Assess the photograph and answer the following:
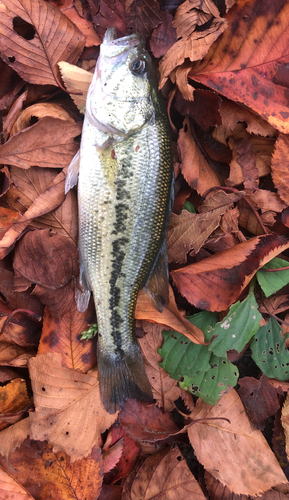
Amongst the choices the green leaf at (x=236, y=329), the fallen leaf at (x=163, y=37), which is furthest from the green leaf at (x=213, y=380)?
the fallen leaf at (x=163, y=37)

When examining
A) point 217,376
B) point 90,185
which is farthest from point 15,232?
point 217,376

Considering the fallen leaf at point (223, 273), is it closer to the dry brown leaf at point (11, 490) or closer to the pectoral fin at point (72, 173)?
the pectoral fin at point (72, 173)

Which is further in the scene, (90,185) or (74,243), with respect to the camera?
(74,243)

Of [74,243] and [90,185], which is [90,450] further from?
[90,185]


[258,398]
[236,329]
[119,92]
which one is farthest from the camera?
[258,398]

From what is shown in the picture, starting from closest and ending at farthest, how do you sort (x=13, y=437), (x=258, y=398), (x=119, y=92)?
(x=119, y=92)
(x=13, y=437)
(x=258, y=398)

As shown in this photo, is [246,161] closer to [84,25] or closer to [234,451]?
[84,25]

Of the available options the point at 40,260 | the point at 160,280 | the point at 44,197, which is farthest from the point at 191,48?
the point at 40,260
